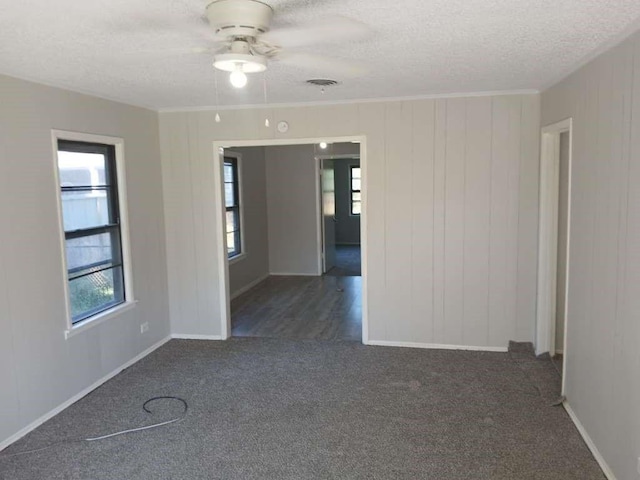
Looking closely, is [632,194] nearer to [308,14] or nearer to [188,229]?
[308,14]

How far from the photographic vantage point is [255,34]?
89.7 inches

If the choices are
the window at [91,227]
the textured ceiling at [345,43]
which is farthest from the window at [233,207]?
the textured ceiling at [345,43]

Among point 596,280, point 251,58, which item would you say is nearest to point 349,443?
point 596,280

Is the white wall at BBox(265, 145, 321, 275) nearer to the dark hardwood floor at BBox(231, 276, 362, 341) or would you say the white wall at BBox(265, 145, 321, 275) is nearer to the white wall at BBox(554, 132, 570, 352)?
the dark hardwood floor at BBox(231, 276, 362, 341)

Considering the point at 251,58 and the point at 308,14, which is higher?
the point at 308,14

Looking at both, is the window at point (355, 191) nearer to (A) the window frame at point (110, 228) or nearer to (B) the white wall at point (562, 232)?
(B) the white wall at point (562, 232)

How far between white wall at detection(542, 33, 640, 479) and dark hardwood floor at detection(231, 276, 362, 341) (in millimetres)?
2435

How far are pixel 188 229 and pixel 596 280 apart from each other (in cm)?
374

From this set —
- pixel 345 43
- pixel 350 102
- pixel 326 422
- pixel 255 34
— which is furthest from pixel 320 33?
pixel 326 422

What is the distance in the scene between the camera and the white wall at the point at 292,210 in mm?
8562

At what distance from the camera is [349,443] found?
3.21 m

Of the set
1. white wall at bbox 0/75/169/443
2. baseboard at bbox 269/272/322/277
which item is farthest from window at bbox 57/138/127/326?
baseboard at bbox 269/272/322/277

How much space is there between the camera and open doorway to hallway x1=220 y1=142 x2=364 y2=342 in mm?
7090

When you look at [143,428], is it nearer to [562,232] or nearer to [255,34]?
[255,34]
